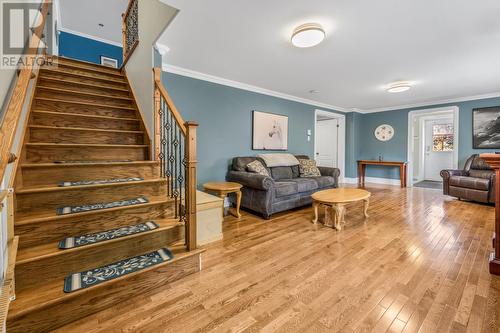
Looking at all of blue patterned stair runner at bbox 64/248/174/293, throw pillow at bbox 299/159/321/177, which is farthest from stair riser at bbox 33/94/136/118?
throw pillow at bbox 299/159/321/177

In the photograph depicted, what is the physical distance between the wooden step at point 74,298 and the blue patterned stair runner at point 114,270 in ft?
0.11

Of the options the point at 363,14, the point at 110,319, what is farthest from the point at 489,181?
the point at 110,319

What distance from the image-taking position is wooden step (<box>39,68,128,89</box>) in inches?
111

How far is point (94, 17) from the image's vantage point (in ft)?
11.3

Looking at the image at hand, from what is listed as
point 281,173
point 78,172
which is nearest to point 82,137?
point 78,172

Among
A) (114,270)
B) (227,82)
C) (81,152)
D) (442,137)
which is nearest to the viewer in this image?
(114,270)

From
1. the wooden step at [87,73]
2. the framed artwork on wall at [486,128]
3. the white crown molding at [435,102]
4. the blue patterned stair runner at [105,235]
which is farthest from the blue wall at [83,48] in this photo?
the framed artwork on wall at [486,128]

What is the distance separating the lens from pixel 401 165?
19.7ft

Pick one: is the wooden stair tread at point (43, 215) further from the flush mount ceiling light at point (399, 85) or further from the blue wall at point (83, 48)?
the flush mount ceiling light at point (399, 85)

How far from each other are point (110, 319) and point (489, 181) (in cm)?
587

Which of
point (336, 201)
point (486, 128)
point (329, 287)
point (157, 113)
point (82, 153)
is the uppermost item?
point (486, 128)

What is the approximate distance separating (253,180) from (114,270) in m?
2.14

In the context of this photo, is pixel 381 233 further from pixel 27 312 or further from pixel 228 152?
pixel 27 312

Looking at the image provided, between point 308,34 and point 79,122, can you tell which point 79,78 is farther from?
point 308,34
